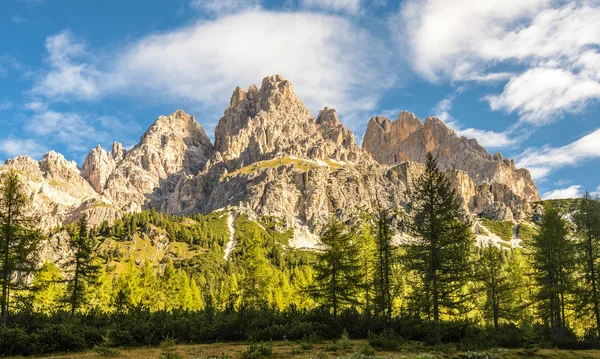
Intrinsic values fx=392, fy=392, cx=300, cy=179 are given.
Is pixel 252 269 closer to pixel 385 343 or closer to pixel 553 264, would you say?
pixel 385 343

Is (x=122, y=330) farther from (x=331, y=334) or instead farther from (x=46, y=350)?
(x=331, y=334)

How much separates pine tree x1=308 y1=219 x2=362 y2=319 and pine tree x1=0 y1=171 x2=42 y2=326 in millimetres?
24561

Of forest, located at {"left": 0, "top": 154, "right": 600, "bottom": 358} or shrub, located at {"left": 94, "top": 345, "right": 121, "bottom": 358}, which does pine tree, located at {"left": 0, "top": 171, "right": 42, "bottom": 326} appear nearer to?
forest, located at {"left": 0, "top": 154, "right": 600, "bottom": 358}

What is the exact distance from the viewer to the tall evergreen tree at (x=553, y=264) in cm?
3662

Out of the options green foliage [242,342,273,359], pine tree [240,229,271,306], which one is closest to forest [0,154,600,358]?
green foliage [242,342,273,359]

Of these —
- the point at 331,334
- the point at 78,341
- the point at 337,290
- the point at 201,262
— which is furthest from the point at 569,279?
the point at 201,262

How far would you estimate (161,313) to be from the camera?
1207 inches

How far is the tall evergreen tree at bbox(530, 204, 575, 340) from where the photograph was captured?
36625 millimetres

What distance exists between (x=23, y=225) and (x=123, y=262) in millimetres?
124778

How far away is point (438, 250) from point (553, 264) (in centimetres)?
1683

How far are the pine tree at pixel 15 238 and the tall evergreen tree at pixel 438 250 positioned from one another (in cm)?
3101

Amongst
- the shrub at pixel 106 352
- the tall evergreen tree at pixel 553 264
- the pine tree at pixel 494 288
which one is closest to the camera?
the shrub at pixel 106 352

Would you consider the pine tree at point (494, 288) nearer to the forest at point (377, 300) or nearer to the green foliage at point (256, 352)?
the forest at point (377, 300)

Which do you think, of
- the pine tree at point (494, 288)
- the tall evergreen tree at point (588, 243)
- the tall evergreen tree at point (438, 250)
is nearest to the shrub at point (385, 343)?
the tall evergreen tree at point (438, 250)
